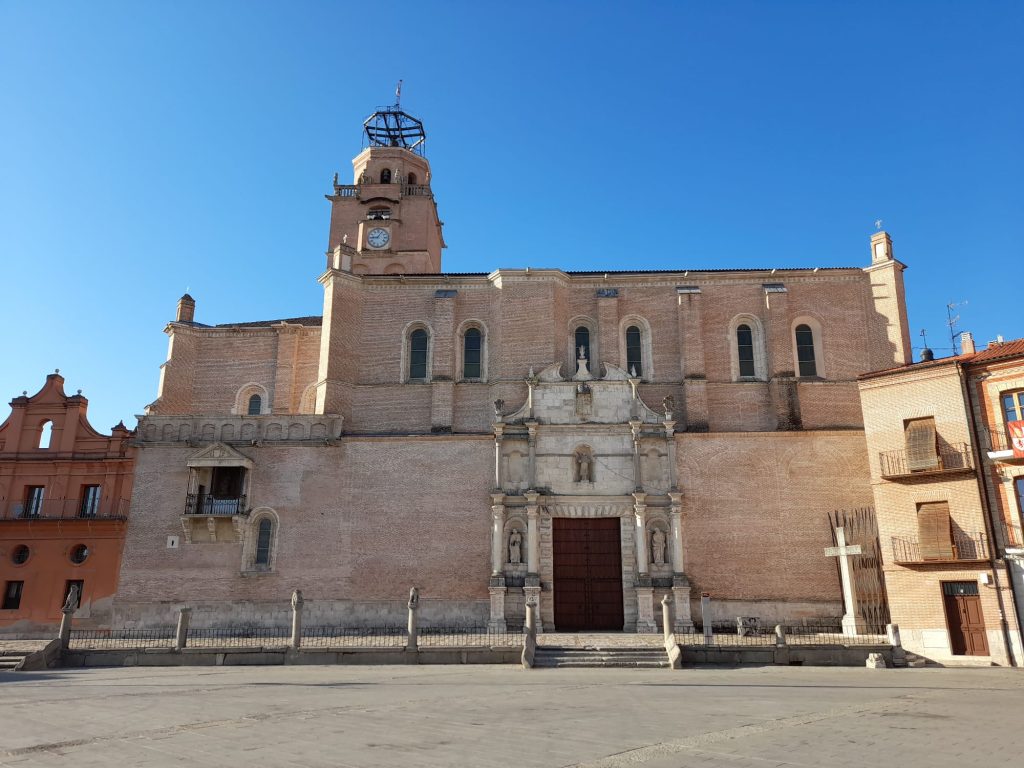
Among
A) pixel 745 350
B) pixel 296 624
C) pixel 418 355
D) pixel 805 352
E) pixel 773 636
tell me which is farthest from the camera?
pixel 418 355

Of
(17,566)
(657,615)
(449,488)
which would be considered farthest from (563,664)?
(17,566)

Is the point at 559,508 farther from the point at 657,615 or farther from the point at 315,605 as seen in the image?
the point at 315,605

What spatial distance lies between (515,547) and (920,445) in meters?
13.8

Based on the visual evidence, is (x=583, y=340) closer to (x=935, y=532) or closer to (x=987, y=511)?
(x=935, y=532)

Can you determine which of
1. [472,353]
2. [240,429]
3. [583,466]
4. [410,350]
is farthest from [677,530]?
[240,429]

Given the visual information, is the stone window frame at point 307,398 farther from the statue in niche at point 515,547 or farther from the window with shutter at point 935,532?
the window with shutter at point 935,532

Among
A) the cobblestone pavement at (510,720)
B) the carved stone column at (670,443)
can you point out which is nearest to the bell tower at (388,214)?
the carved stone column at (670,443)

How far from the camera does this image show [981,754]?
960 cm

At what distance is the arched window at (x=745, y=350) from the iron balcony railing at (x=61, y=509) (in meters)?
25.7

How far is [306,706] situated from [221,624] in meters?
16.3

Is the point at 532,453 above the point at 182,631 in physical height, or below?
above

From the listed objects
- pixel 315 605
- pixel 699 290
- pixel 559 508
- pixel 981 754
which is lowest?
pixel 981 754

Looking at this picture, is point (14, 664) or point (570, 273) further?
point (570, 273)

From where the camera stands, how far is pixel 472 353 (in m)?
32.5
